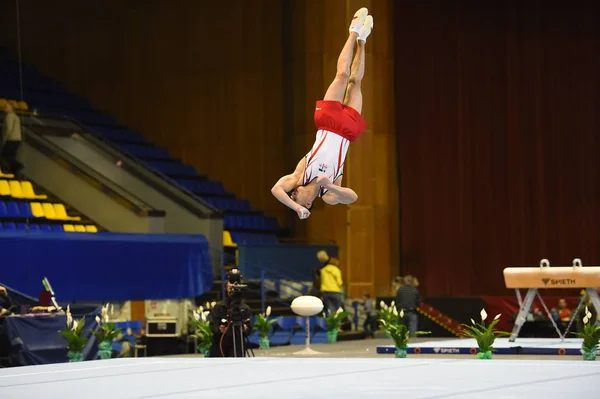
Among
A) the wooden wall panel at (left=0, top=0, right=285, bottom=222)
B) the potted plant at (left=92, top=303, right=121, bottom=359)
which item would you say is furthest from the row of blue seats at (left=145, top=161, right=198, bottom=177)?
the potted plant at (left=92, top=303, right=121, bottom=359)

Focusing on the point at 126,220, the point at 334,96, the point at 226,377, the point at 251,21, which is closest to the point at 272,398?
the point at 226,377

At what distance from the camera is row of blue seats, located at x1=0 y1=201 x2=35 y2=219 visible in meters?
17.3

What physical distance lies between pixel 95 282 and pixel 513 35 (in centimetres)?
1092

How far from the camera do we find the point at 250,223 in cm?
2289

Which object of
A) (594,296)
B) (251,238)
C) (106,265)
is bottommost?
(594,296)

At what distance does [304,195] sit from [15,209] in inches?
375

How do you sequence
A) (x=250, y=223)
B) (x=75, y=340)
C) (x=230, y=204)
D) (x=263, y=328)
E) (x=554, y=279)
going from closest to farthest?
(x=75, y=340)
(x=554, y=279)
(x=263, y=328)
(x=250, y=223)
(x=230, y=204)

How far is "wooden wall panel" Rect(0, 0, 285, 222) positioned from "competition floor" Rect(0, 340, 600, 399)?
48.6ft

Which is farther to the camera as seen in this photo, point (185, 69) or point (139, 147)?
point (185, 69)

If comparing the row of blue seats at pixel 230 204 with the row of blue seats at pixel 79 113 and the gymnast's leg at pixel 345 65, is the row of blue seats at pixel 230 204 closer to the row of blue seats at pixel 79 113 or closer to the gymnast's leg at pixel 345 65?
the row of blue seats at pixel 79 113

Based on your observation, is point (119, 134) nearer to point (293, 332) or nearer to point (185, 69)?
point (185, 69)

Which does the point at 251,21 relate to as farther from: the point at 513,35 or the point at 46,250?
the point at 46,250

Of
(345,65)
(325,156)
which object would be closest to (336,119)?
(325,156)

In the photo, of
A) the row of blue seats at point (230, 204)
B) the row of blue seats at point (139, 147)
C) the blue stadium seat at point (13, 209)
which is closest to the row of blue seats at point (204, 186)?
the row of blue seats at point (139, 147)
